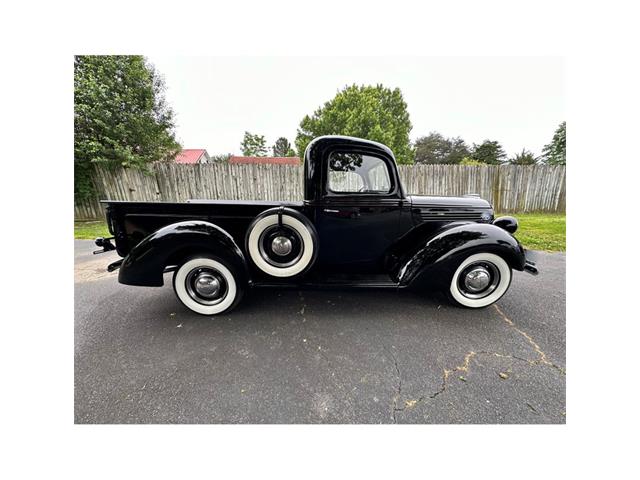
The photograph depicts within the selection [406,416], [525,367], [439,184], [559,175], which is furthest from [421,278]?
[559,175]

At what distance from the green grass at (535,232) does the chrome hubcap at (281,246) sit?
18.0 feet

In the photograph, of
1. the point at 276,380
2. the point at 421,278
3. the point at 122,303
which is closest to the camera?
the point at 276,380

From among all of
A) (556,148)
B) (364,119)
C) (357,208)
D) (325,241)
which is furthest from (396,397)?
(556,148)

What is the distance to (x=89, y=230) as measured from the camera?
22.4 feet

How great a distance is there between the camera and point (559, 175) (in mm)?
8469

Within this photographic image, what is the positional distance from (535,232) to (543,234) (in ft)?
0.76

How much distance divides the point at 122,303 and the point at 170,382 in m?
1.78

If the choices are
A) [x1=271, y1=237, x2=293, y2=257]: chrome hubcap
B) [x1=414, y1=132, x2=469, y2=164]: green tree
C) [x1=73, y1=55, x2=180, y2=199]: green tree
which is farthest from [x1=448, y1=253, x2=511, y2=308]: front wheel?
[x1=414, y1=132, x2=469, y2=164]: green tree

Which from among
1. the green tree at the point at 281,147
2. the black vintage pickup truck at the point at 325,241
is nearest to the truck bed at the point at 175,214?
the black vintage pickup truck at the point at 325,241

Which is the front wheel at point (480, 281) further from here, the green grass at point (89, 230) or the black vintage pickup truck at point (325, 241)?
the green grass at point (89, 230)

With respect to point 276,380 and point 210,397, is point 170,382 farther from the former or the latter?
point 276,380

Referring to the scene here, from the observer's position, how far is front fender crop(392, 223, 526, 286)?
241 cm

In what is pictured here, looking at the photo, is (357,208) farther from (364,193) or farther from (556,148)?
(556,148)

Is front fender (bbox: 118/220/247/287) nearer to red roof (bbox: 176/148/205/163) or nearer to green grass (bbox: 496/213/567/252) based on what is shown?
green grass (bbox: 496/213/567/252)
